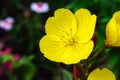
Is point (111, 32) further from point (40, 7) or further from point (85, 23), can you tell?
point (40, 7)

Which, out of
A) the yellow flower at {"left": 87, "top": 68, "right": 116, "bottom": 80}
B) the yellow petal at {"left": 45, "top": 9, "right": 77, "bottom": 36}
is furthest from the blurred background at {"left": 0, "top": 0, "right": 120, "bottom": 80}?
the yellow flower at {"left": 87, "top": 68, "right": 116, "bottom": 80}

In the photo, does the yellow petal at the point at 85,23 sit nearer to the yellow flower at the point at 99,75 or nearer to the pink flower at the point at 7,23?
the yellow flower at the point at 99,75

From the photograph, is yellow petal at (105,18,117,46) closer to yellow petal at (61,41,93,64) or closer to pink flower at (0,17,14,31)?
yellow petal at (61,41,93,64)

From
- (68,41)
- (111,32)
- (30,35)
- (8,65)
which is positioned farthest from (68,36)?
(30,35)

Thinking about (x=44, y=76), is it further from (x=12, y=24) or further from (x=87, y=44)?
(x=87, y=44)

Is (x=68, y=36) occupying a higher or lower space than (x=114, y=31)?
lower

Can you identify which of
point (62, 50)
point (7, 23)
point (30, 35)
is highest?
point (62, 50)

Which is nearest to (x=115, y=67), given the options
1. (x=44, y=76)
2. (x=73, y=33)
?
(x=44, y=76)
